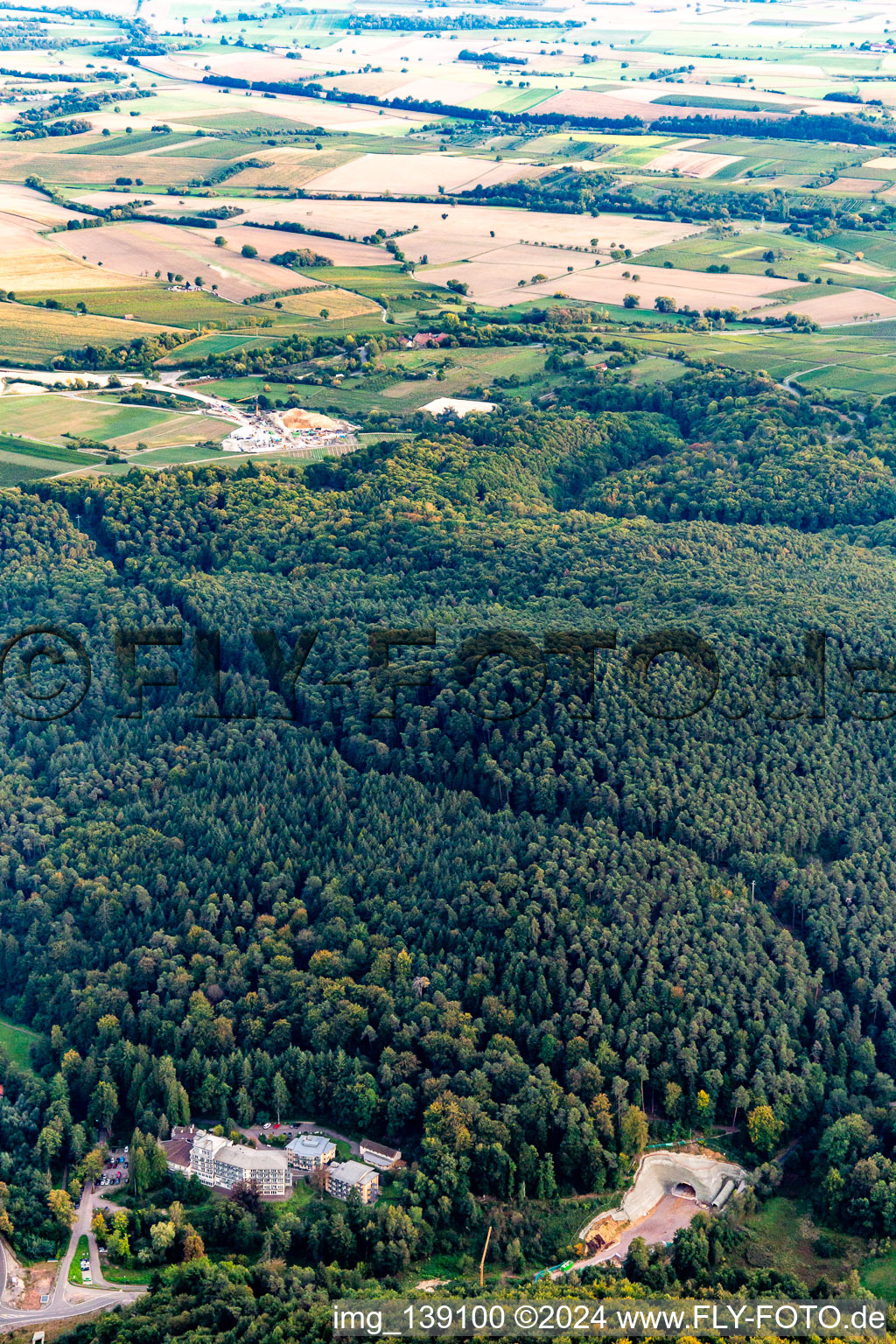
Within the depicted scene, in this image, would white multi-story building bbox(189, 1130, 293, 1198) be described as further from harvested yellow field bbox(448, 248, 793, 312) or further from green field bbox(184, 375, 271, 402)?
harvested yellow field bbox(448, 248, 793, 312)

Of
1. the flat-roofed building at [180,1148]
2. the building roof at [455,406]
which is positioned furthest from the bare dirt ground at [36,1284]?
the building roof at [455,406]

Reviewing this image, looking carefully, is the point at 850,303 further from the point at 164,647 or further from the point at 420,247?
the point at 164,647

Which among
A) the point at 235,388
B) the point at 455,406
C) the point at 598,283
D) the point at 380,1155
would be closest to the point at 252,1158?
the point at 380,1155

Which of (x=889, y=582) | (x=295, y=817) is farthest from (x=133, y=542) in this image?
(x=889, y=582)

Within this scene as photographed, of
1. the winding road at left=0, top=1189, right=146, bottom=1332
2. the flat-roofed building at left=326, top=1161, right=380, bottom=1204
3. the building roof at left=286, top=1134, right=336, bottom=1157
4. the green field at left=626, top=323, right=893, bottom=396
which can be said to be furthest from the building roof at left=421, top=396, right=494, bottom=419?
the winding road at left=0, top=1189, right=146, bottom=1332

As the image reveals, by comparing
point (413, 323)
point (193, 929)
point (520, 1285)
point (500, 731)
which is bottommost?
point (520, 1285)

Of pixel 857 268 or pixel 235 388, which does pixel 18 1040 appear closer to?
pixel 235 388

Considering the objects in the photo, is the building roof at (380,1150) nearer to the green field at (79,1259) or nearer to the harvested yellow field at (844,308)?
the green field at (79,1259)
